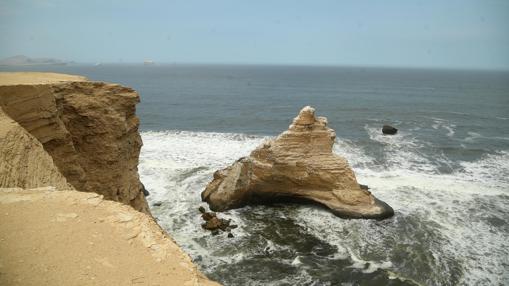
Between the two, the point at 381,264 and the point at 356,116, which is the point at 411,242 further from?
the point at 356,116

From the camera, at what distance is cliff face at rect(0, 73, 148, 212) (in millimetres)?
10102

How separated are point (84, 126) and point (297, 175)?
41.6ft

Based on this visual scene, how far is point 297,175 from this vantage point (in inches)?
864

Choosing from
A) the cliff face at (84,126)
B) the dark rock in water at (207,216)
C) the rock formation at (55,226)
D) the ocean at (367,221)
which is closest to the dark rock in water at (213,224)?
the ocean at (367,221)

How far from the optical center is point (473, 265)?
16656 millimetres

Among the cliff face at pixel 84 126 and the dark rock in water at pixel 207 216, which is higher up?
→ the cliff face at pixel 84 126

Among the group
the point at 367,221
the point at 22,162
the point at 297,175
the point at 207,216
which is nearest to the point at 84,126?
the point at 22,162

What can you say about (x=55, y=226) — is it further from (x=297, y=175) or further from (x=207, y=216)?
(x=297, y=175)

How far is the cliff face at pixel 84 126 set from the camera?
10.1 meters

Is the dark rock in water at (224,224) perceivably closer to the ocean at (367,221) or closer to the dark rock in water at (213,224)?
the dark rock in water at (213,224)

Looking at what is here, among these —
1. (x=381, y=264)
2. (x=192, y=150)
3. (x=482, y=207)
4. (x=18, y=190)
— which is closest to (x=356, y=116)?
(x=192, y=150)

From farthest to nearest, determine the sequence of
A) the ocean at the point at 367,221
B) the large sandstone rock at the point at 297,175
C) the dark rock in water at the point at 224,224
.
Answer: the large sandstone rock at the point at 297,175
the dark rock in water at the point at 224,224
the ocean at the point at 367,221

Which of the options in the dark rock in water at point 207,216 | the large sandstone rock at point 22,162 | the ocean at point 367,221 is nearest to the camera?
the large sandstone rock at point 22,162

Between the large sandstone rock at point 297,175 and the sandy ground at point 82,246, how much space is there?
51.3 ft
